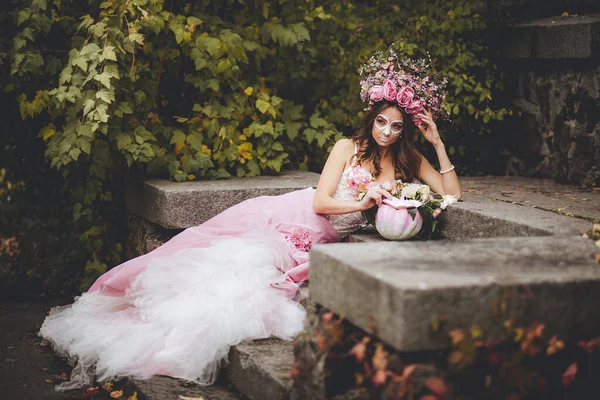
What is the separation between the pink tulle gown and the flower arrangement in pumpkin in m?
0.48

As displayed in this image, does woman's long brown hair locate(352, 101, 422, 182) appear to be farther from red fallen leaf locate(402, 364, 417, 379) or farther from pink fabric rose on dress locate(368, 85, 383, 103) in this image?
red fallen leaf locate(402, 364, 417, 379)

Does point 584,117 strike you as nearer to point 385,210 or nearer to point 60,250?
point 385,210

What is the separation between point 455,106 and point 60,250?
137 inches

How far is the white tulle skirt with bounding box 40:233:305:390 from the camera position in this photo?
12.7 ft

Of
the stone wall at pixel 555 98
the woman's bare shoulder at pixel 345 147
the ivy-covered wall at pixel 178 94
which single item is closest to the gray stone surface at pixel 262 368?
the woman's bare shoulder at pixel 345 147

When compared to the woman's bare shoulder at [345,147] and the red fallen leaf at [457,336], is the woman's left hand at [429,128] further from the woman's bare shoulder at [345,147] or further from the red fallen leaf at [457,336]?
the red fallen leaf at [457,336]

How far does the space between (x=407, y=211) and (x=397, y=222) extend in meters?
0.08

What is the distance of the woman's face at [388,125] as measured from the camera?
4707 millimetres

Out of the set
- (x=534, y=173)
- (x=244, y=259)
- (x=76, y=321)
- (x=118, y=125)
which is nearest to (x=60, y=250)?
(x=118, y=125)

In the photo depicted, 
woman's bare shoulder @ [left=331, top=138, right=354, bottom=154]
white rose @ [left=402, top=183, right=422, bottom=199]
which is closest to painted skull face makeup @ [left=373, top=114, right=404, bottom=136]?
woman's bare shoulder @ [left=331, top=138, right=354, bottom=154]

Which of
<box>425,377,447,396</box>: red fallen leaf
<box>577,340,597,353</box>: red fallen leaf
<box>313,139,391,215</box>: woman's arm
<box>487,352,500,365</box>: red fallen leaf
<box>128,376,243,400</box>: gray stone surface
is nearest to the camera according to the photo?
<box>425,377,447,396</box>: red fallen leaf

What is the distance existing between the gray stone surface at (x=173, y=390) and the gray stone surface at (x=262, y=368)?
2.9 inches

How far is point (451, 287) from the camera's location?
257 cm

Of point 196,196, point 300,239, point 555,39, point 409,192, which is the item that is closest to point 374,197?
point 409,192
